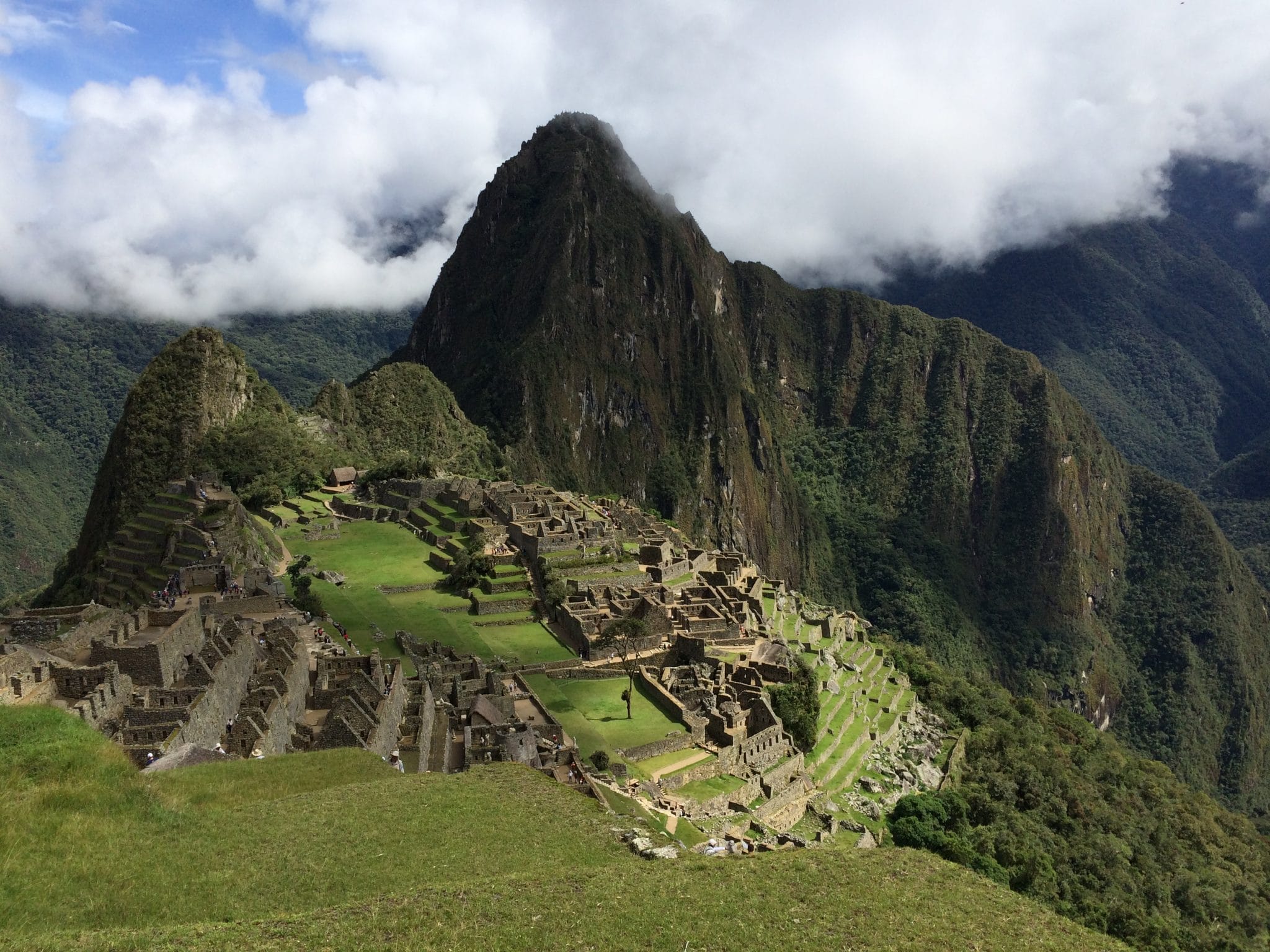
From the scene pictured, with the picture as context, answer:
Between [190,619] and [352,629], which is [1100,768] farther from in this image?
[190,619]

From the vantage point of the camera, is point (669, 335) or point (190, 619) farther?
point (669, 335)

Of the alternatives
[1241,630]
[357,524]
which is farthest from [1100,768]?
[1241,630]

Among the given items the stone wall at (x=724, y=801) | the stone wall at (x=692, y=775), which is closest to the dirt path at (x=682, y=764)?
the stone wall at (x=692, y=775)

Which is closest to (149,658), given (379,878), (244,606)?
(244,606)

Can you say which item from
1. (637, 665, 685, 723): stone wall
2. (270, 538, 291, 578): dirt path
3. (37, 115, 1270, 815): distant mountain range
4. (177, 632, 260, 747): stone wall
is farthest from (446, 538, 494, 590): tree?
(37, 115, 1270, 815): distant mountain range

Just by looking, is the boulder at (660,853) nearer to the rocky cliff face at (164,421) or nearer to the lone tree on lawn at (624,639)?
the lone tree on lawn at (624,639)
